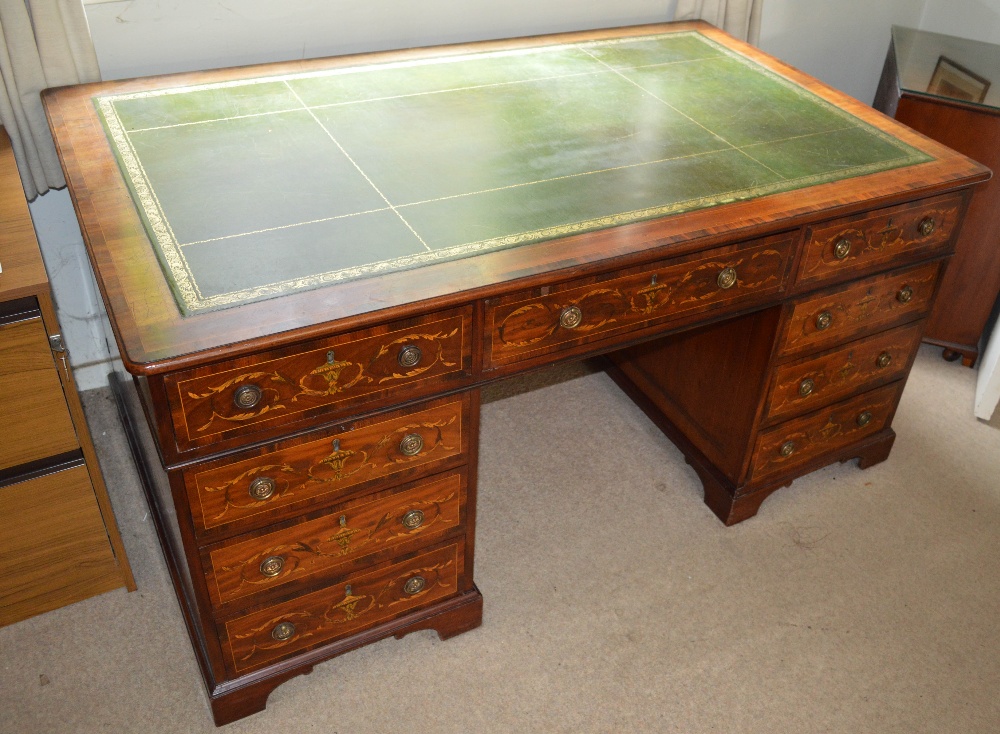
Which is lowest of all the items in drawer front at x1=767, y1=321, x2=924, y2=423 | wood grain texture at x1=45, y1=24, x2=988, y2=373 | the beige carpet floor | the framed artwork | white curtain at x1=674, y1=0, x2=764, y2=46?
the beige carpet floor

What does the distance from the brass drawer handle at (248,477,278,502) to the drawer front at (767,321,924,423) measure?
1.27 m

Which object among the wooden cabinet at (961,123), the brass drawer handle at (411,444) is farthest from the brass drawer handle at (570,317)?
the wooden cabinet at (961,123)

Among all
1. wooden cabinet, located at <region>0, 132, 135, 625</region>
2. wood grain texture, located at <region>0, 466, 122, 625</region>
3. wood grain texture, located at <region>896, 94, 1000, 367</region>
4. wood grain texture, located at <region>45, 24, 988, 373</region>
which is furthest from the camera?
wood grain texture, located at <region>896, 94, 1000, 367</region>

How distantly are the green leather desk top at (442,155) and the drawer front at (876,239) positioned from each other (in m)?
0.11

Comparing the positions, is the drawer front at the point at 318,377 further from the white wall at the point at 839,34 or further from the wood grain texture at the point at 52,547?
the white wall at the point at 839,34

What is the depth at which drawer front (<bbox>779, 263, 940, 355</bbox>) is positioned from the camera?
2.19 meters

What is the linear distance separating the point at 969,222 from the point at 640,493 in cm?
139

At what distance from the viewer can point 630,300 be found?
1.82 metres

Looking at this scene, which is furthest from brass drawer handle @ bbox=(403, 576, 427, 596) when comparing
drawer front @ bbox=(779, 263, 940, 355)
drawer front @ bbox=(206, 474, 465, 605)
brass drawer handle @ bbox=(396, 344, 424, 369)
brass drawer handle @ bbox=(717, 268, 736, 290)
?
drawer front @ bbox=(779, 263, 940, 355)

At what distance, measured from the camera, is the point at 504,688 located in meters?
2.09

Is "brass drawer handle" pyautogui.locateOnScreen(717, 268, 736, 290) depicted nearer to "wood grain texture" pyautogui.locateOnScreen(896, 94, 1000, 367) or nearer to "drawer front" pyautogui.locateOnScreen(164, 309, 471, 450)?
"drawer front" pyautogui.locateOnScreen(164, 309, 471, 450)

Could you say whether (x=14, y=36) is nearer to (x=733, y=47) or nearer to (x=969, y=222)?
(x=733, y=47)

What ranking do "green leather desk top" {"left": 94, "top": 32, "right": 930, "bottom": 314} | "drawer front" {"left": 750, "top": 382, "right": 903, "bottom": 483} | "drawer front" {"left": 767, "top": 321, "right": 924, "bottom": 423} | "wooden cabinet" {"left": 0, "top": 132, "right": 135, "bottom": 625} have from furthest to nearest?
"drawer front" {"left": 750, "top": 382, "right": 903, "bottom": 483} < "drawer front" {"left": 767, "top": 321, "right": 924, "bottom": 423} < "wooden cabinet" {"left": 0, "top": 132, "right": 135, "bottom": 625} < "green leather desk top" {"left": 94, "top": 32, "right": 930, "bottom": 314}

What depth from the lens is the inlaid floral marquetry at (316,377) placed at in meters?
1.49
